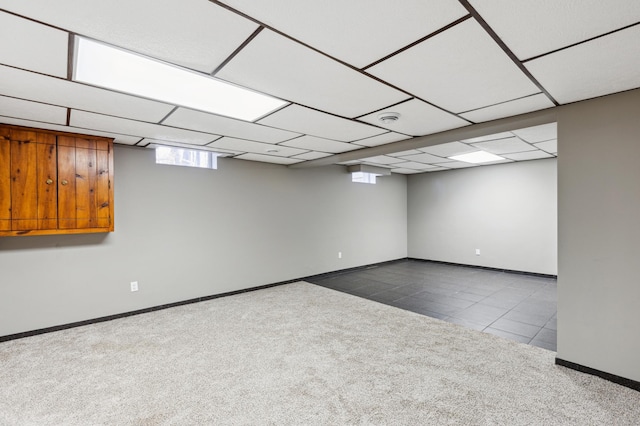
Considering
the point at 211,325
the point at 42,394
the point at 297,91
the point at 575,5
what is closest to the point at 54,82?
the point at 297,91

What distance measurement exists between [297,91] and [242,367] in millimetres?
2364

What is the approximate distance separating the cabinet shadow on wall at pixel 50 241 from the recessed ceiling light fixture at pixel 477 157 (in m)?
5.56

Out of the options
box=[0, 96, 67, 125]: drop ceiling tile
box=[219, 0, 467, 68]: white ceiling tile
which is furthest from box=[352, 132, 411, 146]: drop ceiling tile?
box=[0, 96, 67, 125]: drop ceiling tile

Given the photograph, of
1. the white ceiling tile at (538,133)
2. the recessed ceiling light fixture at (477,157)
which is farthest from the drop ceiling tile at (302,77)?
the recessed ceiling light fixture at (477,157)

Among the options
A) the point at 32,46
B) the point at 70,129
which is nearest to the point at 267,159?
the point at 70,129

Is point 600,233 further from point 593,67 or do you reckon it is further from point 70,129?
point 70,129

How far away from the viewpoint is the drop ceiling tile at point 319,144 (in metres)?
3.68

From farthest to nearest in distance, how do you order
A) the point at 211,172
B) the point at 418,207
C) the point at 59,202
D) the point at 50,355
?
the point at 418,207 → the point at 211,172 → the point at 59,202 → the point at 50,355

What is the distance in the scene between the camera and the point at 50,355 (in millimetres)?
2867

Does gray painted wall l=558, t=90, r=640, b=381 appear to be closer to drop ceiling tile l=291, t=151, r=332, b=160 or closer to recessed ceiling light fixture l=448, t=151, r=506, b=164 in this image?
recessed ceiling light fixture l=448, t=151, r=506, b=164

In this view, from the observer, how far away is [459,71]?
1.93 meters

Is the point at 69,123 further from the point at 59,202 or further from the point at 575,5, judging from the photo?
the point at 575,5

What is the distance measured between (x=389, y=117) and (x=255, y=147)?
1985 millimetres

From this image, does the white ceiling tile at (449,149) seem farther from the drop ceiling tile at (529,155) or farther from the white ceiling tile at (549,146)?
the drop ceiling tile at (529,155)
